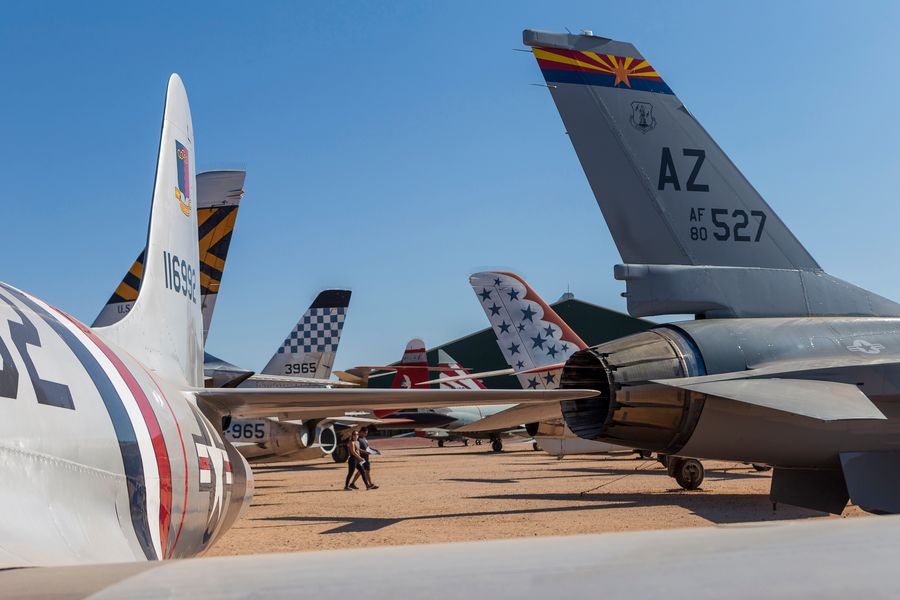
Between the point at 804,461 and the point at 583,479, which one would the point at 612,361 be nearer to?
the point at 804,461

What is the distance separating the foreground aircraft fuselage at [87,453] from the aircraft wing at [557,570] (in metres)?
0.90

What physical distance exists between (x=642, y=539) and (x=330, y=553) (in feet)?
1.46

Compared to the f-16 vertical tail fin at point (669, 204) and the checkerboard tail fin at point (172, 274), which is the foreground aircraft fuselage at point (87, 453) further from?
the f-16 vertical tail fin at point (669, 204)

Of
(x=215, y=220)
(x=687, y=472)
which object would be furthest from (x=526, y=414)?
(x=215, y=220)

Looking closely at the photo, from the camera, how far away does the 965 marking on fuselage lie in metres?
5.34

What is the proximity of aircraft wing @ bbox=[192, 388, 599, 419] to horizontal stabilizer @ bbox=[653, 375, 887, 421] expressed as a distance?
9.67 feet

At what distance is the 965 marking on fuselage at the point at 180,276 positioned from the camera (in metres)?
5.34

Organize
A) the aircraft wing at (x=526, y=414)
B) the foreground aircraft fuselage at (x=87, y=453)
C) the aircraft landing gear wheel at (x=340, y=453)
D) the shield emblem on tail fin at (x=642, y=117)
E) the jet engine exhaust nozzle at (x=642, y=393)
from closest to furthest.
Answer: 1. the foreground aircraft fuselage at (x=87, y=453)
2. the jet engine exhaust nozzle at (x=642, y=393)
3. the shield emblem on tail fin at (x=642, y=117)
4. the aircraft wing at (x=526, y=414)
5. the aircraft landing gear wheel at (x=340, y=453)

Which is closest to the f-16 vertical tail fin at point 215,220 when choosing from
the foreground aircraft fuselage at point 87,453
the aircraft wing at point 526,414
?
the aircraft wing at point 526,414

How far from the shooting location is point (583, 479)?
15570mm

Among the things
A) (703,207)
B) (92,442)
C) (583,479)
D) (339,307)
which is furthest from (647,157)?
(339,307)

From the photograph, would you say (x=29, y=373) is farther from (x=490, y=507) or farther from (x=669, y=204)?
(x=490, y=507)

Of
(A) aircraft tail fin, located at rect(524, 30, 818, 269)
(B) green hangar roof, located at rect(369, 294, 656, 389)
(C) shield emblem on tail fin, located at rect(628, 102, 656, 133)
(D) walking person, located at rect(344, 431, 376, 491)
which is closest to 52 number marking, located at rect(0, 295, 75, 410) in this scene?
(A) aircraft tail fin, located at rect(524, 30, 818, 269)

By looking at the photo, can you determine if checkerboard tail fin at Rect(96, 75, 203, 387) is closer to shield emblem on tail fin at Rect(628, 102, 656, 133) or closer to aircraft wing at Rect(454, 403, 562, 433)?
shield emblem on tail fin at Rect(628, 102, 656, 133)
